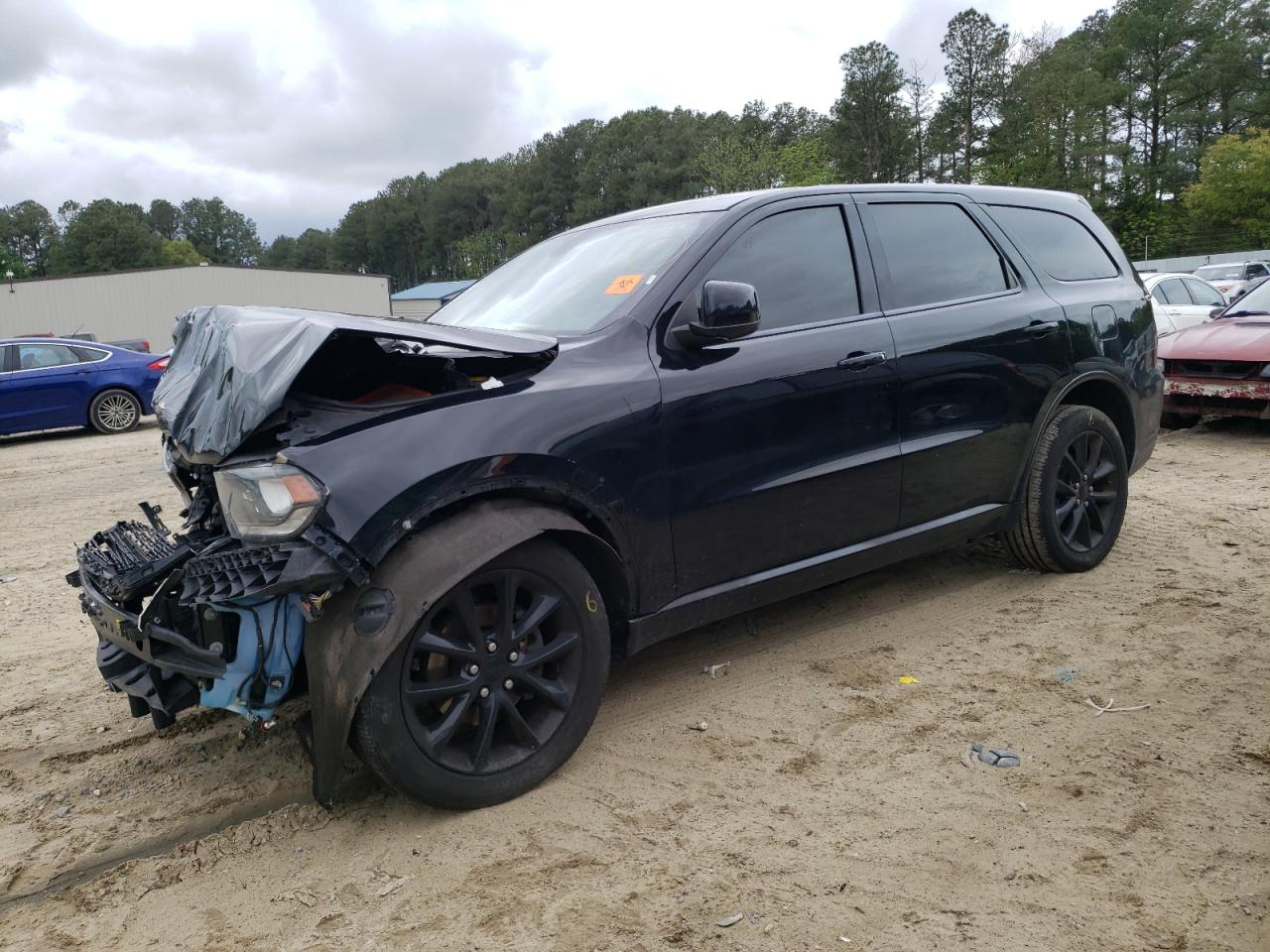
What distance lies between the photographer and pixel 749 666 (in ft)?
12.5

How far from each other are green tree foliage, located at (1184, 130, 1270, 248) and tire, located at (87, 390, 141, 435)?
50260 mm

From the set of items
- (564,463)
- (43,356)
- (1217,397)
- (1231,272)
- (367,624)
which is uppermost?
(1231,272)

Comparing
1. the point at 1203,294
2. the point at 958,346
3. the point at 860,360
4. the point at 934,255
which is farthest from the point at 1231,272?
the point at 860,360

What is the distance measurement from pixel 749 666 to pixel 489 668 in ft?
4.64

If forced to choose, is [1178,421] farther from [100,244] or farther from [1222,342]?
[100,244]

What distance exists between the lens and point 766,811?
2.76 m

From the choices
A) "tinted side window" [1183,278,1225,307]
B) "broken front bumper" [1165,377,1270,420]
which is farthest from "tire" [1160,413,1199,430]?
"tinted side window" [1183,278,1225,307]

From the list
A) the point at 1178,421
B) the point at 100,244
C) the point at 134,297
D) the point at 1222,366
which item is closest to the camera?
the point at 1222,366

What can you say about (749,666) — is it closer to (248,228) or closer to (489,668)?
(489,668)

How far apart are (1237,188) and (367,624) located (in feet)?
190

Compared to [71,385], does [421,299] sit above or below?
above

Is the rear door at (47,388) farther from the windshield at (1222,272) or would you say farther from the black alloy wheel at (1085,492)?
the windshield at (1222,272)

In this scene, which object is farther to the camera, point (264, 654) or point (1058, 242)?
point (1058, 242)

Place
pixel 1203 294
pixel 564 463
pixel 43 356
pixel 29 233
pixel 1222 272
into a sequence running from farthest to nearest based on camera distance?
pixel 29 233, pixel 1222 272, pixel 1203 294, pixel 43 356, pixel 564 463
